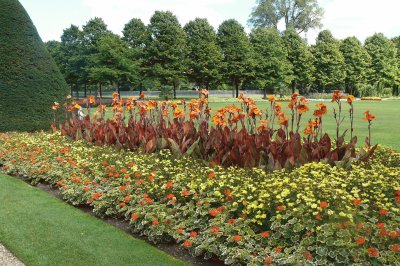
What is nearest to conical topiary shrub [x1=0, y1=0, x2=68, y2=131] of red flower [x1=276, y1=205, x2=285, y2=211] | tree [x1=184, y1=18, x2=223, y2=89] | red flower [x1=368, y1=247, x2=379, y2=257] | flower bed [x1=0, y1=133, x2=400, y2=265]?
flower bed [x1=0, y1=133, x2=400, y2=265]

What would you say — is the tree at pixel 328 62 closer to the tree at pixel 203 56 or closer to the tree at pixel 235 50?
the tree at pixel 235 50

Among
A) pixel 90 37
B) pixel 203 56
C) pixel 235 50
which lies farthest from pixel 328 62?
pixel 90 37

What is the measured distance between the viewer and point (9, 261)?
4078 millimetres

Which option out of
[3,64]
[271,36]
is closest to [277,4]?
[271,36]

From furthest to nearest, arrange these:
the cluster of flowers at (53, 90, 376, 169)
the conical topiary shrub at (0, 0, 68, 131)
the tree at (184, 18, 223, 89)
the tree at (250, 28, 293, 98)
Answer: the tree at (250, 28, 293, 98), the tree at (184, 18, 223, 89), the conical topiary shrub at (0, 0, 68, 131), the cluster of flowers at (53, 90, 376, 169)

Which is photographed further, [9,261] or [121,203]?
[121,203]

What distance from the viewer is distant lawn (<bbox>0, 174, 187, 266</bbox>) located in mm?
4020

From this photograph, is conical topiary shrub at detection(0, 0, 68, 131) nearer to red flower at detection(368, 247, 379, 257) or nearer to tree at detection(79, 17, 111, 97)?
red flower at detection(368, 247, 379, 257)

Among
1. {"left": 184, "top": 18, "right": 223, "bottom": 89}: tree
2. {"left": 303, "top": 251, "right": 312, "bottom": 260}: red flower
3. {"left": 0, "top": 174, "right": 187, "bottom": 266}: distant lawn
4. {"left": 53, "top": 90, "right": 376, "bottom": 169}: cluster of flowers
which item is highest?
{"left": 184, "top": 18, "right": 223, "bottom": 89}: tree

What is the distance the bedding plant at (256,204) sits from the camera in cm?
348

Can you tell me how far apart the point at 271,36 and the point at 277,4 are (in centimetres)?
1280

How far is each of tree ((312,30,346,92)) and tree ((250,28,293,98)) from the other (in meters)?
7.25

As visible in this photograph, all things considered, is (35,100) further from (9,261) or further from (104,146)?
(9,261)

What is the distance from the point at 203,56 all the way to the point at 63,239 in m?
40.6
